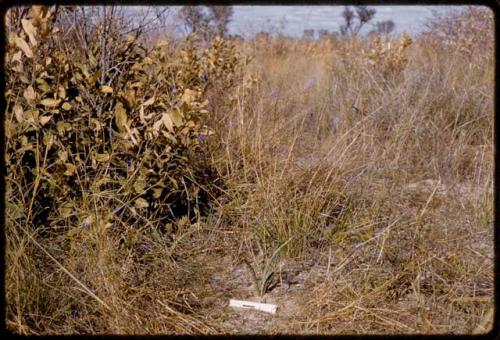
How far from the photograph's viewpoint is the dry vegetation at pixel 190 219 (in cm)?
207

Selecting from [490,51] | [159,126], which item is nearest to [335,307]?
[159,126]

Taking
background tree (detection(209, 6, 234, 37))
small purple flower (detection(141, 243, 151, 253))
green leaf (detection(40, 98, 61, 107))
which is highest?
background tree (detection(209, 6, 234, 37))

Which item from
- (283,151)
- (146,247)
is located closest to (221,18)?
(283,151)

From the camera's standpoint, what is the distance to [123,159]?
2.46 meters

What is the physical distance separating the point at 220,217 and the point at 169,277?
48cm

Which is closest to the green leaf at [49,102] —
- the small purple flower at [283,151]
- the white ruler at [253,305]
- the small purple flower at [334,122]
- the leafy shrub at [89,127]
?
the leafy shrub at [89,127]

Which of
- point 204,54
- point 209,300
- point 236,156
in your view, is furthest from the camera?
point 204,54

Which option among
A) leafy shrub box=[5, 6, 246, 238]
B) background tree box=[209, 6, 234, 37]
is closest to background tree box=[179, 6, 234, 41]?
background tree box=[209, 6, 234, 37]

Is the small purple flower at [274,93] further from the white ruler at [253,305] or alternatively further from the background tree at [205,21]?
the white ruler at [253,305]

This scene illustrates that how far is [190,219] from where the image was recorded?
2.76 m

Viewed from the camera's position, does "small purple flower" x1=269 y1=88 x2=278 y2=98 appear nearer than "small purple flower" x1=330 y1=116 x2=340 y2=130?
No

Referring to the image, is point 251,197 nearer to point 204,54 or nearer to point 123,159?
point 123,159

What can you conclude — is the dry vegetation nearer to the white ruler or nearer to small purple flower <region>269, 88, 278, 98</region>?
the white ruler

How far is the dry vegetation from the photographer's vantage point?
2.07m
